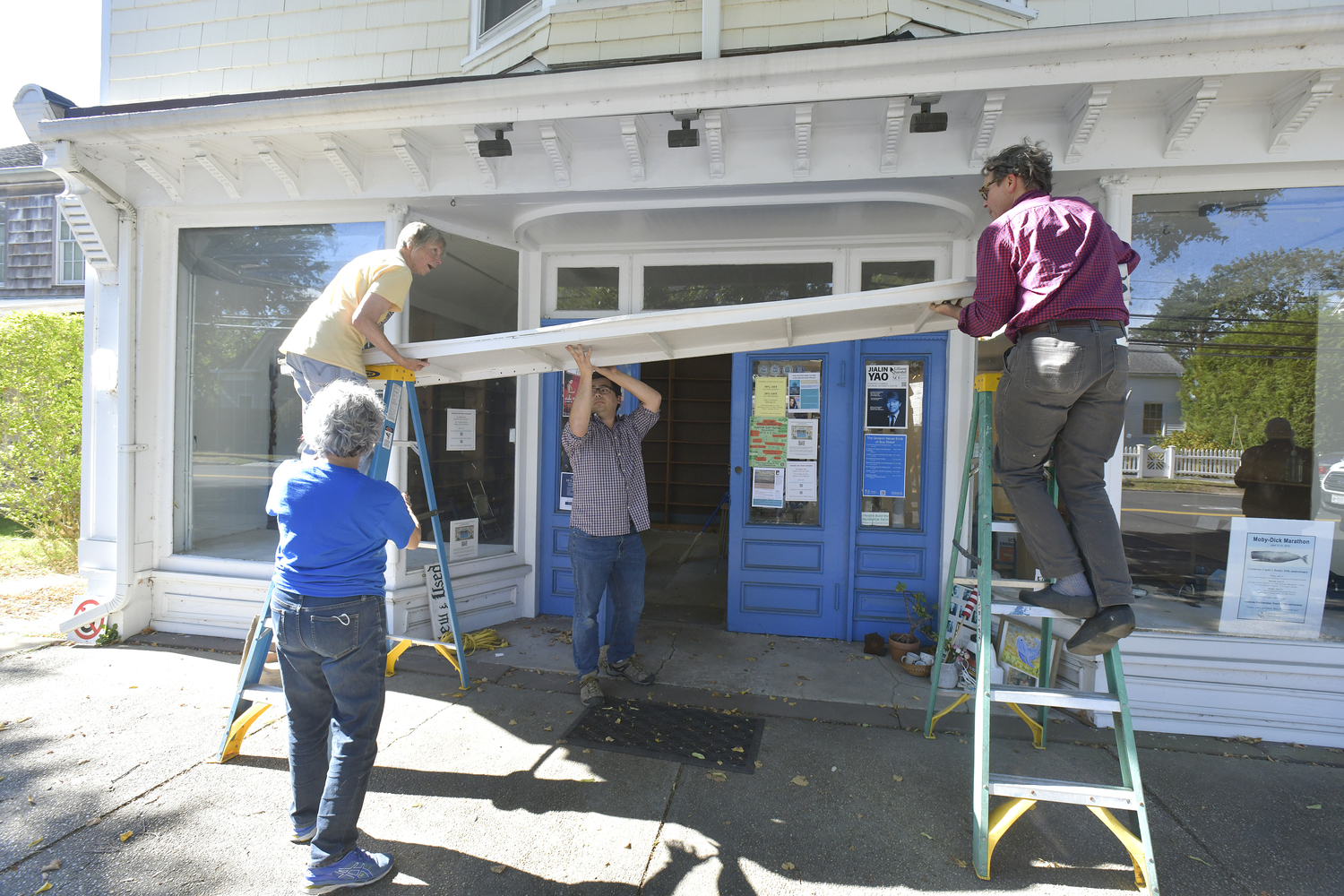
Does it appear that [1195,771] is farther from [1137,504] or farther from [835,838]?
[835,838]

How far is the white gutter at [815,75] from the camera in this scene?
288 centimetres

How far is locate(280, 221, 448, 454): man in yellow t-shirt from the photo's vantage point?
2.80 m

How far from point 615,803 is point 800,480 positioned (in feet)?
9.17

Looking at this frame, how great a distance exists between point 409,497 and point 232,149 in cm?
269

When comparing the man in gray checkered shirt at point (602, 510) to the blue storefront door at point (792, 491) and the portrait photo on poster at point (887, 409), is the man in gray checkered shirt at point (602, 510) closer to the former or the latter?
the blue storefront door at point (792, 491)

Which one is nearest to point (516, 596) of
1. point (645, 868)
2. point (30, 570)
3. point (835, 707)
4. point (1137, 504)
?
point (835, 707)

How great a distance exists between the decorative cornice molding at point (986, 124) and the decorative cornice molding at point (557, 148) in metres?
2.43

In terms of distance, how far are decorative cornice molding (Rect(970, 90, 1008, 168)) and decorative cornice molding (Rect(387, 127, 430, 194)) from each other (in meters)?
3.41

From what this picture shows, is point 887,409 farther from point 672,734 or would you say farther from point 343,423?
point 343,423

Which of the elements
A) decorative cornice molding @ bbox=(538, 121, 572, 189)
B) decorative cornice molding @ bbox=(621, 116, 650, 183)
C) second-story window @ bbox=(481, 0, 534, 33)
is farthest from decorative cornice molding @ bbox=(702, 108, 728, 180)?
second-story window @ bbox=(481, 0, 534, 33)

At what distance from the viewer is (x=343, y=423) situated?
6.86 feet

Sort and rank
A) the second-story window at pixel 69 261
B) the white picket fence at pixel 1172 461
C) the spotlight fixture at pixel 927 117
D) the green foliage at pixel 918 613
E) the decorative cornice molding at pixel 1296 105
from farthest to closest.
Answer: the second-story window at pixel 69 261, the green foliage at pixel 918 613, the white picket fence at pixel 1172 461, the spotlight fixture at pixel 927 117, the decorative cornice molding at pixel 1296 105

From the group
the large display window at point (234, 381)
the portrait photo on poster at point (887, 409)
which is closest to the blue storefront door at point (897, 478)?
the portrait photo on poster at point (887, 409)

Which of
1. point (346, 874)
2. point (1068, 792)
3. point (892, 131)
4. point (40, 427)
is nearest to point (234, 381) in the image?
point (40, 427)
